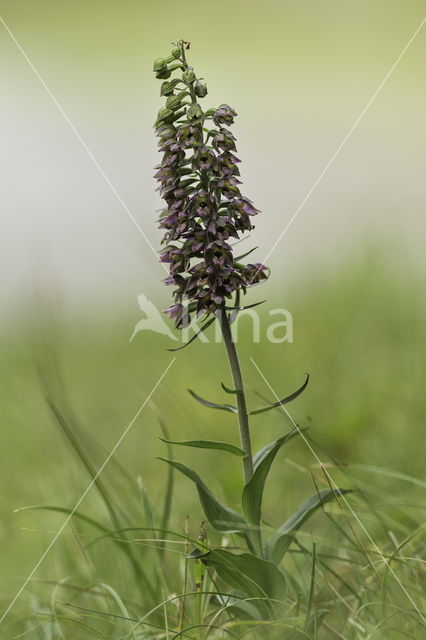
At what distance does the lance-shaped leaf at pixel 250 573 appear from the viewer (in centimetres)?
224

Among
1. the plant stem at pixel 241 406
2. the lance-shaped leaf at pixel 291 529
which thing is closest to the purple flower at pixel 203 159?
the plant stem at pixel 241 406

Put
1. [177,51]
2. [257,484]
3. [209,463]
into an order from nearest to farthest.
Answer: [257,484] → [177,51] → [209,463]

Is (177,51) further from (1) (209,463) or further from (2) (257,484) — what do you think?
(1) (209,463)

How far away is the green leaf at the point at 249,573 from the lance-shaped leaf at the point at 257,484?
6.7 inches

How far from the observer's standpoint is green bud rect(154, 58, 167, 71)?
2.44 m

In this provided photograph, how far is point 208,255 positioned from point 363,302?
291 cm

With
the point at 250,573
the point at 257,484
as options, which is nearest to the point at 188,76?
the point at 257,484

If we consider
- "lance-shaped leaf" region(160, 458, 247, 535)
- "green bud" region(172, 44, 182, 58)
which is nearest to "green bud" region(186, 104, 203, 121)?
"green bud" region(172, 44, 182, 58)

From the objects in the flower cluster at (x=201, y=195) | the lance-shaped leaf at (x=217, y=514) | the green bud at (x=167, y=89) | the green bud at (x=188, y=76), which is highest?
the green bud at (x=188, y=76)

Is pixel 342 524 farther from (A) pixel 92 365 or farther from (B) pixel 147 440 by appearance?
(A) pixel 92 365

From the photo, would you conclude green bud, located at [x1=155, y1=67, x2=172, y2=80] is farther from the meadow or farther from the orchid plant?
the meadow

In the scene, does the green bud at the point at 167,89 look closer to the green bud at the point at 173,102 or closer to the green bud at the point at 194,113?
the green bud at the point at 173,102

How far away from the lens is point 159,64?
8.00ft

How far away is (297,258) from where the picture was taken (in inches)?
246
